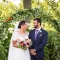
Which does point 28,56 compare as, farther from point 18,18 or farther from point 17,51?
point 18,18

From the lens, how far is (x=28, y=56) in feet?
22.9

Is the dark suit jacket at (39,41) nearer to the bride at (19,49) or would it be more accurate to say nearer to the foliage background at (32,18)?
the bride at (19,49)

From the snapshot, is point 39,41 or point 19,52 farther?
point 19,52

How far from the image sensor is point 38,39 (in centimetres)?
655

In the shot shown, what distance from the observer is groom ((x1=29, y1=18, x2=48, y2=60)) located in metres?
6.46

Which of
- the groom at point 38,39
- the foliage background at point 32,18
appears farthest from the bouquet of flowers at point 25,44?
the foliage background at point 32,18

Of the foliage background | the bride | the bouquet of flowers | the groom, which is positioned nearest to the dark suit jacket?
the groom

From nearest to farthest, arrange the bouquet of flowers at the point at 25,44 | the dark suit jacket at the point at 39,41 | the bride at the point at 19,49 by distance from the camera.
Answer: the dark suit jacket at the point at 39,41 < the bouquet of flowers at the point at 25,44 < the bride at the point at 19,49

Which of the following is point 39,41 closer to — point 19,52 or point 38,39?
point 38,39

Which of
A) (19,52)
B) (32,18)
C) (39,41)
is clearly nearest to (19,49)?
(19,52)

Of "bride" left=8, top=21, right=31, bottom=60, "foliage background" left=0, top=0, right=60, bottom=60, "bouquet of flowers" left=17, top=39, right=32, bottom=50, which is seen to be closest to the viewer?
"bouquet of flowers" left=17, top=39, right=32, bottom=50

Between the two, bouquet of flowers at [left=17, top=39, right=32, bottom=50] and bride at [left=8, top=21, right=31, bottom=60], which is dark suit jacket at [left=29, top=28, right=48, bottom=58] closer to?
bouquet of flowers at [left=17, top=39, right=32, bottom=50]

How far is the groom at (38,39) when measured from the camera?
6.46 m

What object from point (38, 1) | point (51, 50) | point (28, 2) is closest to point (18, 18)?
point (51, 50)
